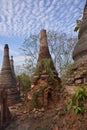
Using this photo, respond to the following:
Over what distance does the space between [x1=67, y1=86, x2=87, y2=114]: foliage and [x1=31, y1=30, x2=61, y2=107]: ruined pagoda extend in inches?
311

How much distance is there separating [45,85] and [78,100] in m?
8.24

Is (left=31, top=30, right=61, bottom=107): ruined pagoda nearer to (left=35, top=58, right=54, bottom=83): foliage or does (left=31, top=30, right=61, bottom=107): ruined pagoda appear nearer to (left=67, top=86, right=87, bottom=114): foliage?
(left=35, top=58, right=54, bottom=83): foliage

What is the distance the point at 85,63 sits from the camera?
20.6 feet

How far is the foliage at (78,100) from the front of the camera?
5477mm

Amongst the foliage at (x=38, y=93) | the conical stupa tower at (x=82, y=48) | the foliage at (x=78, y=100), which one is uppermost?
the conical stupa tower at (x=82, y=48)

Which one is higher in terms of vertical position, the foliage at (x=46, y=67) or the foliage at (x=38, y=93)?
the foliage at (x=46, y=67)

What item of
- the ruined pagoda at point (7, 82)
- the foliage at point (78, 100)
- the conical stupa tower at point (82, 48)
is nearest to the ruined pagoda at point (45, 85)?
the ruined pagoda at point (7, 82)

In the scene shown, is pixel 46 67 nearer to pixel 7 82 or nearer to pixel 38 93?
pixel 38 93

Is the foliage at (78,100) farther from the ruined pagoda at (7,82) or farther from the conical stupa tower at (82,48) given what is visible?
the ruined pagoda at (7,82)

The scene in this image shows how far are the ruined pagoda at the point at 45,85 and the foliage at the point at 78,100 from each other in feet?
25.9

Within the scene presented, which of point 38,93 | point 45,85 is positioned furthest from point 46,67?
point 38,93

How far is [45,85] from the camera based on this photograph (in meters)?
13.8

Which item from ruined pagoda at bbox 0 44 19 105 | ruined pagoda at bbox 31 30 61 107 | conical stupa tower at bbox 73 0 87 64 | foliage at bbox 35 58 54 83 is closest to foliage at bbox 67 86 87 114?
conical stupa tower at bbox 73 0 87 64

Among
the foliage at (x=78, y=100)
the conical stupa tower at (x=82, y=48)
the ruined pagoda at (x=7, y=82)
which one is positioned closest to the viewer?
the foliage at (x=78, y=100)
